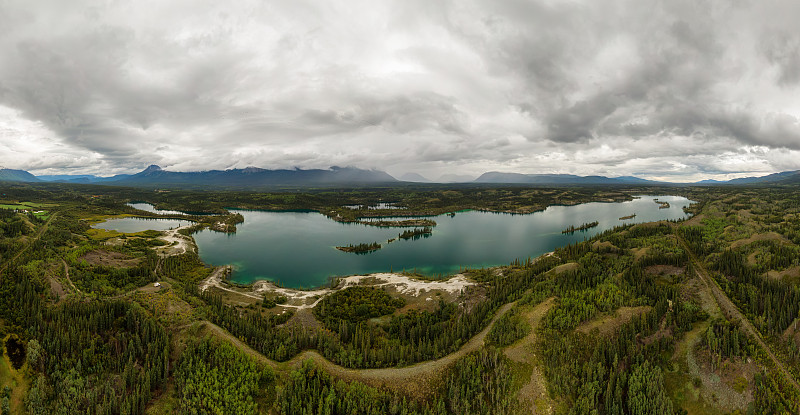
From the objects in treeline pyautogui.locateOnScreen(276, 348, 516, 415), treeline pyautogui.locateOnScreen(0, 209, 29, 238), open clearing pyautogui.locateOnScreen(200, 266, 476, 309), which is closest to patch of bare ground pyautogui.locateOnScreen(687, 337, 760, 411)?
treeline pyautogui.locateOnScreen(276, 348, 516, 415)

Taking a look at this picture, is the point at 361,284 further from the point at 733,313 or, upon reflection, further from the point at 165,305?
the point at 733,313

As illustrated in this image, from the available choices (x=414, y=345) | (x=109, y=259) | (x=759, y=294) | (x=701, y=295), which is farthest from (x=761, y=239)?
(x=109, y=259)

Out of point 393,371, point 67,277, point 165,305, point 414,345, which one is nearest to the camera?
point 393,371

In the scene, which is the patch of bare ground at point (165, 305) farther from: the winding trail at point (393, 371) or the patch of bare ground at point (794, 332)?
the patch of bare ground at point (794, 332)

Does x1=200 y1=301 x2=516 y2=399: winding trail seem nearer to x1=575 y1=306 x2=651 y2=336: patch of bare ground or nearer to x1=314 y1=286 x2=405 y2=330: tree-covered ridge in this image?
x1=314 y1=286 x2=405 y2=330: tree-covered ridge

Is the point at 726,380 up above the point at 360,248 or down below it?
below

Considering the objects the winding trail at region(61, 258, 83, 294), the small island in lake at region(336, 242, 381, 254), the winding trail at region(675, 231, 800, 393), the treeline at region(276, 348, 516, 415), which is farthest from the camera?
the small island in lake at region(336, 242, 381, 254)

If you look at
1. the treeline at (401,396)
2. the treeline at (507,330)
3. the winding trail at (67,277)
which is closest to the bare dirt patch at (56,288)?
the winding trail at (67,277)

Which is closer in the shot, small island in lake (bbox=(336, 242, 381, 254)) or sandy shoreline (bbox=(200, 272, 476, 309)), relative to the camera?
sandy shoreline (bbox=(200, 272, 476, 309))
